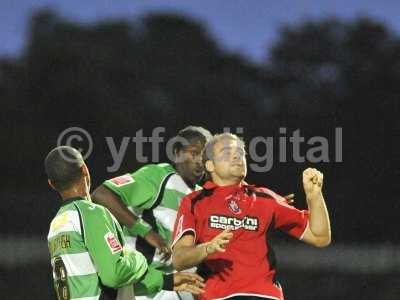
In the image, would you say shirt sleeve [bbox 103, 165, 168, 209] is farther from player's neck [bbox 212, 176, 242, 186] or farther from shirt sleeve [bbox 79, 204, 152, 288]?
shirt sleeve [bbox 79, 204, 152, 288]

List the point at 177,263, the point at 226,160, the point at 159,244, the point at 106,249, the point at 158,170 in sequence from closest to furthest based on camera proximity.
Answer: the point at 106,249 → the point at 177,263 → the point at 226,160 → the point at 159,244 → the point at 158,170

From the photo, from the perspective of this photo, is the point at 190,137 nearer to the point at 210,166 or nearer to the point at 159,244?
the point at 159,244

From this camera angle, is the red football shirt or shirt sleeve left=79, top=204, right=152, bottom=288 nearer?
shirt sleeve left=79, top=204, right=152, bottom=288

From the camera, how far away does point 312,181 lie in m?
5.22

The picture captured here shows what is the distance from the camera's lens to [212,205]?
17.5 ft

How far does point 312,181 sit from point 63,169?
134 centimetres

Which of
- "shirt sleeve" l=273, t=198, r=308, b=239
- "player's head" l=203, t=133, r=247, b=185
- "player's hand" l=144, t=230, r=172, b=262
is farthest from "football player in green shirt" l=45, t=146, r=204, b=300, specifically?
"player's hand" l=144, t=230, r=172, b=262

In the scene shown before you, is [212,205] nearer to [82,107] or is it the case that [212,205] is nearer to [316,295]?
[316,295]

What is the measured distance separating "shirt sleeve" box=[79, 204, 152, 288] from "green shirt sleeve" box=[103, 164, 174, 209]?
1718 millimetres

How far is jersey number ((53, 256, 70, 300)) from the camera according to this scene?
4887mm

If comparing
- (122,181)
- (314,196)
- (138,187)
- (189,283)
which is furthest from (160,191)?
(314,196)

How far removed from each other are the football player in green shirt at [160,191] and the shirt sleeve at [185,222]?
127 centimetres

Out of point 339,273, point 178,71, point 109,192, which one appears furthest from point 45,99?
point 109,192

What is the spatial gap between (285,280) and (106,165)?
4887 mm
